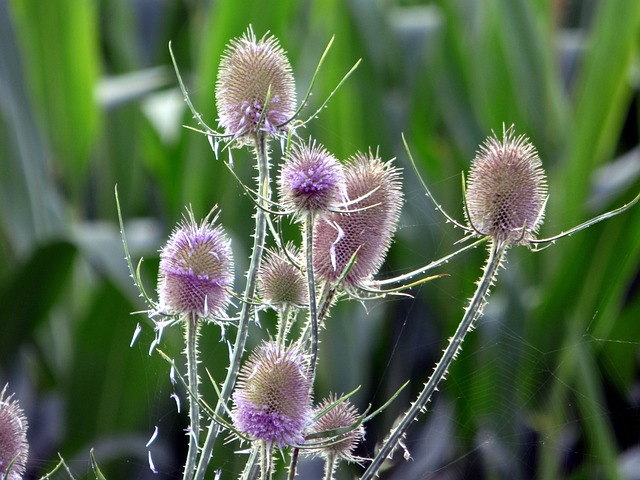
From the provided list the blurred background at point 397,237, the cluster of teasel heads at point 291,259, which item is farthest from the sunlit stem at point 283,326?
the blurred background at point 397,237

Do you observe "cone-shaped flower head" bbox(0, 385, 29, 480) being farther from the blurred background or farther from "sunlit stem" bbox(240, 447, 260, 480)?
the blurred background

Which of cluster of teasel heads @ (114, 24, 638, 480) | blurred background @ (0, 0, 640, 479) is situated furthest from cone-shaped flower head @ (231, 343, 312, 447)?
blurred background @ (0, 0, 640, 479)

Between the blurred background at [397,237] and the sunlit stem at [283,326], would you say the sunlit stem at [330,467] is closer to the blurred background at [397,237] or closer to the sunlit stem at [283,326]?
the sunlit stem at [283,326]

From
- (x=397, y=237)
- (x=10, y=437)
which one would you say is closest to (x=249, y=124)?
(x=10, y=437)

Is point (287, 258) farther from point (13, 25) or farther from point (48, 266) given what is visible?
point (13, 25)

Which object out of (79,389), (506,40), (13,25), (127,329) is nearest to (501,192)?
(127,329)

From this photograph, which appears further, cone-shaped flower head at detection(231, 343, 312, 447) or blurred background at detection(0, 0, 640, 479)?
blurred background at detection(0, 0, 640, 479)

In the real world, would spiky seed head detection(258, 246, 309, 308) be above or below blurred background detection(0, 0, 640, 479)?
above
